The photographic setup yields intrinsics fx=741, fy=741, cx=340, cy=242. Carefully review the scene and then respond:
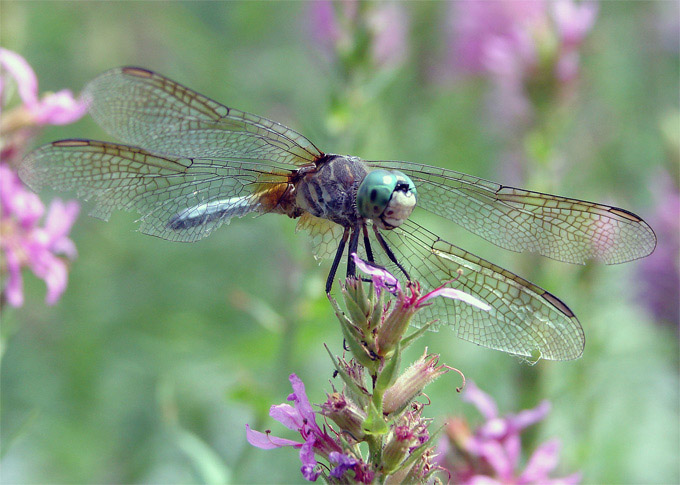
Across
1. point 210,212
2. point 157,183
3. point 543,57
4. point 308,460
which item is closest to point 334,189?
point 210,212

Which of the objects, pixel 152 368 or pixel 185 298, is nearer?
pixel 152 368

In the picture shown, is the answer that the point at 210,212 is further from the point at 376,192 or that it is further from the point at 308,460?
the point at 308,460

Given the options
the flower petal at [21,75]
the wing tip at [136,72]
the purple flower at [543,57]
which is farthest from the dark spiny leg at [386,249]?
the purple flower at [543,57]

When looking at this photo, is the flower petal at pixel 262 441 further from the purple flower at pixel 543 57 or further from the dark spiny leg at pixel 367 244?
the purple flower at pixel 543 57

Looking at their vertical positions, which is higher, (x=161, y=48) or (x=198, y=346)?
(x=161, y=48)

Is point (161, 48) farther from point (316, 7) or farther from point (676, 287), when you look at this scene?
point (676, 287)

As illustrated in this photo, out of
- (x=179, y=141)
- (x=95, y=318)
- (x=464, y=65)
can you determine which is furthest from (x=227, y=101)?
(x=179, y=141)

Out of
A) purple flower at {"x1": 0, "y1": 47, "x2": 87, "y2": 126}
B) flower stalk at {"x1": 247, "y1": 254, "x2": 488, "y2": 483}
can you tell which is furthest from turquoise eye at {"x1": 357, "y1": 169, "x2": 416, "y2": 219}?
purple flower at {"x1": 0, "y1": 47, "x2": 87, "y2": 126}
